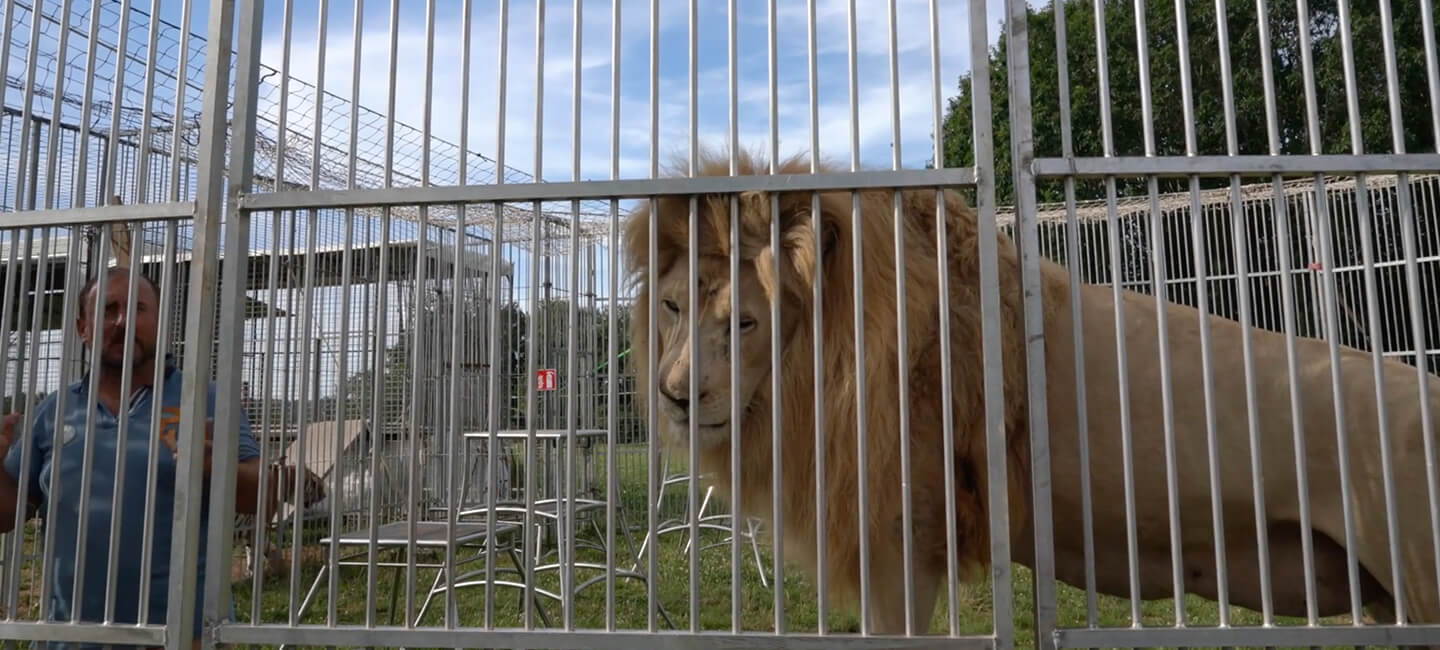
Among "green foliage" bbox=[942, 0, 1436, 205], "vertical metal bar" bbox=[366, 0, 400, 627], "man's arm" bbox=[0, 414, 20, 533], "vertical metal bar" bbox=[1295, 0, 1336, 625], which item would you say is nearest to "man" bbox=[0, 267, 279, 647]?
"man's arm" bbox=[0, 414, 20, 533]

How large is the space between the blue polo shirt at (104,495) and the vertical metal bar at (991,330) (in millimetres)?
2112

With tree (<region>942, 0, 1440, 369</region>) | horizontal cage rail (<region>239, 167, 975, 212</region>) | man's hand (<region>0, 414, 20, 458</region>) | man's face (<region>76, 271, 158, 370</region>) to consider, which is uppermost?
tree (<region>942, 0, 1440, 369</region>)

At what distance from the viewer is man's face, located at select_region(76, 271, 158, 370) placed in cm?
285

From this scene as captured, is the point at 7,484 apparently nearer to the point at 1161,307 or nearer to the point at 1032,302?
the point at 1032,302

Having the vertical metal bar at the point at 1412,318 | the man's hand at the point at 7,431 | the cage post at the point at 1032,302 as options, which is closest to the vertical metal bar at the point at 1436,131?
the vertical metal bar at the point at 1412,318

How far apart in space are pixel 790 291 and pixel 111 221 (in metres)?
1.79

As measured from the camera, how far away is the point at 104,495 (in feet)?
9.46

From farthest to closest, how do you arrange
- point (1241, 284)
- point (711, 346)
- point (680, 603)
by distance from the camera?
point (680, 603)
point (711, 346)
point (1241, 284)

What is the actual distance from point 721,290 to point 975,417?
2.83 feet

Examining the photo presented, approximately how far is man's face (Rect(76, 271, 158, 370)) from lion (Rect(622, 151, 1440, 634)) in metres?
1.44

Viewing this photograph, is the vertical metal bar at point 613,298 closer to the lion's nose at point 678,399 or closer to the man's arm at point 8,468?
the lion's nose at point 678,399

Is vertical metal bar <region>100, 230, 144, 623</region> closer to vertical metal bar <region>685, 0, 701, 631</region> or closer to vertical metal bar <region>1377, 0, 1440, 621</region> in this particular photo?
vertical metal bar <region>685, 0, 701, 631</region>

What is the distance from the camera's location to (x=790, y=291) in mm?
2754

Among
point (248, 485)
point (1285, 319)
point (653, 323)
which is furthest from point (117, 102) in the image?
point (1285, 319)
